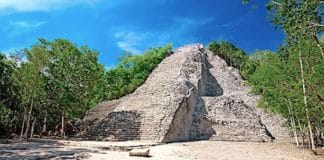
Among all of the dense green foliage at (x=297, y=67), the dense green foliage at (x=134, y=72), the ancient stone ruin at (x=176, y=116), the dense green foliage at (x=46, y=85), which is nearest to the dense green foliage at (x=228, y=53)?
the dense green foliage at (x=134, y=72)

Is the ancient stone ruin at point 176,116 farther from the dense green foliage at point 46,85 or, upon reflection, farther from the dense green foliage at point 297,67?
the dense green foliage at point 297,67

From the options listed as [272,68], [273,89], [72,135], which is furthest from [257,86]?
[72,135]

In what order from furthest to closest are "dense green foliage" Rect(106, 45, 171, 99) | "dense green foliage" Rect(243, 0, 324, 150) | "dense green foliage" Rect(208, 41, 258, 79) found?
"dense green foliage" Rect(208, 41, 258, 79) → "dense green foliage" Rect(106, 45, 171, 99) → "dense green foliage" Rect(243, 0, 324, 150)

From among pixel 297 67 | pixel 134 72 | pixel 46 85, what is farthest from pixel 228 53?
pixel 297 67

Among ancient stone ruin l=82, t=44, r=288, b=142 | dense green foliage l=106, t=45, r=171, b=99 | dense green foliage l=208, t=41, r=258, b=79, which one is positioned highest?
dense green foliage l=208, t=41, r=258, b=79

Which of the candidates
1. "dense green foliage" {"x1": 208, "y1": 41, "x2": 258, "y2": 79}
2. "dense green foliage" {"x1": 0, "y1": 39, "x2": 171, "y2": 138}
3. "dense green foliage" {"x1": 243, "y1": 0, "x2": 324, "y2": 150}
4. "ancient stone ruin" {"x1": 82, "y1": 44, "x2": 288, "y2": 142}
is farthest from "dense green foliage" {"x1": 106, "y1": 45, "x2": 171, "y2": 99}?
"dense green foliage" {"x1": 243, "y1": 0, "x2": 324, "y2": 150}

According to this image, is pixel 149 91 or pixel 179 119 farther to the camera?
pixel 149 91

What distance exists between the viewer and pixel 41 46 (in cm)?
2364

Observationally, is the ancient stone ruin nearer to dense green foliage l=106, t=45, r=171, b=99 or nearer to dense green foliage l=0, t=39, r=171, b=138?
dense green foliage l=0, t=39, r=171, b=138

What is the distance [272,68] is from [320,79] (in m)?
5.16

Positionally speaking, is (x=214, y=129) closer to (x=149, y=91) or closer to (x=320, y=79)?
(x=149, y=91)

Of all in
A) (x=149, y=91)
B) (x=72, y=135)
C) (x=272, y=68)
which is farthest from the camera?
(x=149, y=91)

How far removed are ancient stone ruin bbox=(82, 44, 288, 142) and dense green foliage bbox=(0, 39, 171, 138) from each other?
9.37 ft

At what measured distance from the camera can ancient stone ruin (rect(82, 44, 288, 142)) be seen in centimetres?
2247
